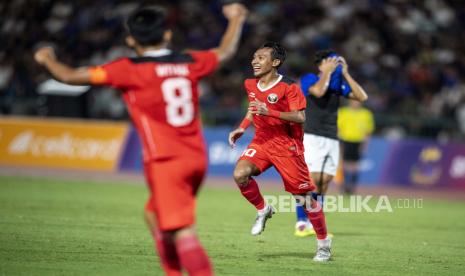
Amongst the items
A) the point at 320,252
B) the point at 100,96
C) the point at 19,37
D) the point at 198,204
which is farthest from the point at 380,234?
the point at 19,37

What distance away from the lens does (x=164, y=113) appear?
21.9ft

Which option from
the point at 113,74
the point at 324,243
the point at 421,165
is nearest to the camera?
the point at 113,74

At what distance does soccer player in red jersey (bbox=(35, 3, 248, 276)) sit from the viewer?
6551 mm

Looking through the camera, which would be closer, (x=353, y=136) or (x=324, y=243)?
(x=324, y=243)

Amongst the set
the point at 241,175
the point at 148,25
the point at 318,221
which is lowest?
the point at 318,221

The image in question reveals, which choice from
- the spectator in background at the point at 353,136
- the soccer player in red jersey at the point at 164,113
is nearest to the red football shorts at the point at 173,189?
the soccer player in red jersey at the point at 164,113

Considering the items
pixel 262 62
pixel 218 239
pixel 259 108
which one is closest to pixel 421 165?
pixel 218 239

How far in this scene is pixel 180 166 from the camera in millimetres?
6617

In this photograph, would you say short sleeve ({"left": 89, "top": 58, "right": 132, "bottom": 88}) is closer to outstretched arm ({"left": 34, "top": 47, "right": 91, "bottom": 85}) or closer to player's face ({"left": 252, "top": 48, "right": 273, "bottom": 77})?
outstretched arm ({"left": 34, "top": 47, "right": 91, "bottom": 85})

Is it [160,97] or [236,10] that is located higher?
[236,10]

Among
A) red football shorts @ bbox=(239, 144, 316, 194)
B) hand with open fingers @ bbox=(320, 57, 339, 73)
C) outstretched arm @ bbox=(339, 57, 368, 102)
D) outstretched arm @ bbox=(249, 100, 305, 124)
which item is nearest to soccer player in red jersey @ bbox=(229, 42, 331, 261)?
red football shorts @ bbox=(239, 144, 316, 194)

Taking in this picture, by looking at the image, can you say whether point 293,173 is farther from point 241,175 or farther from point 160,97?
point 160,97

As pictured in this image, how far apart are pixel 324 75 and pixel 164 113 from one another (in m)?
4.89

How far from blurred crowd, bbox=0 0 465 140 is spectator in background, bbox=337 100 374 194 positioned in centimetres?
479
